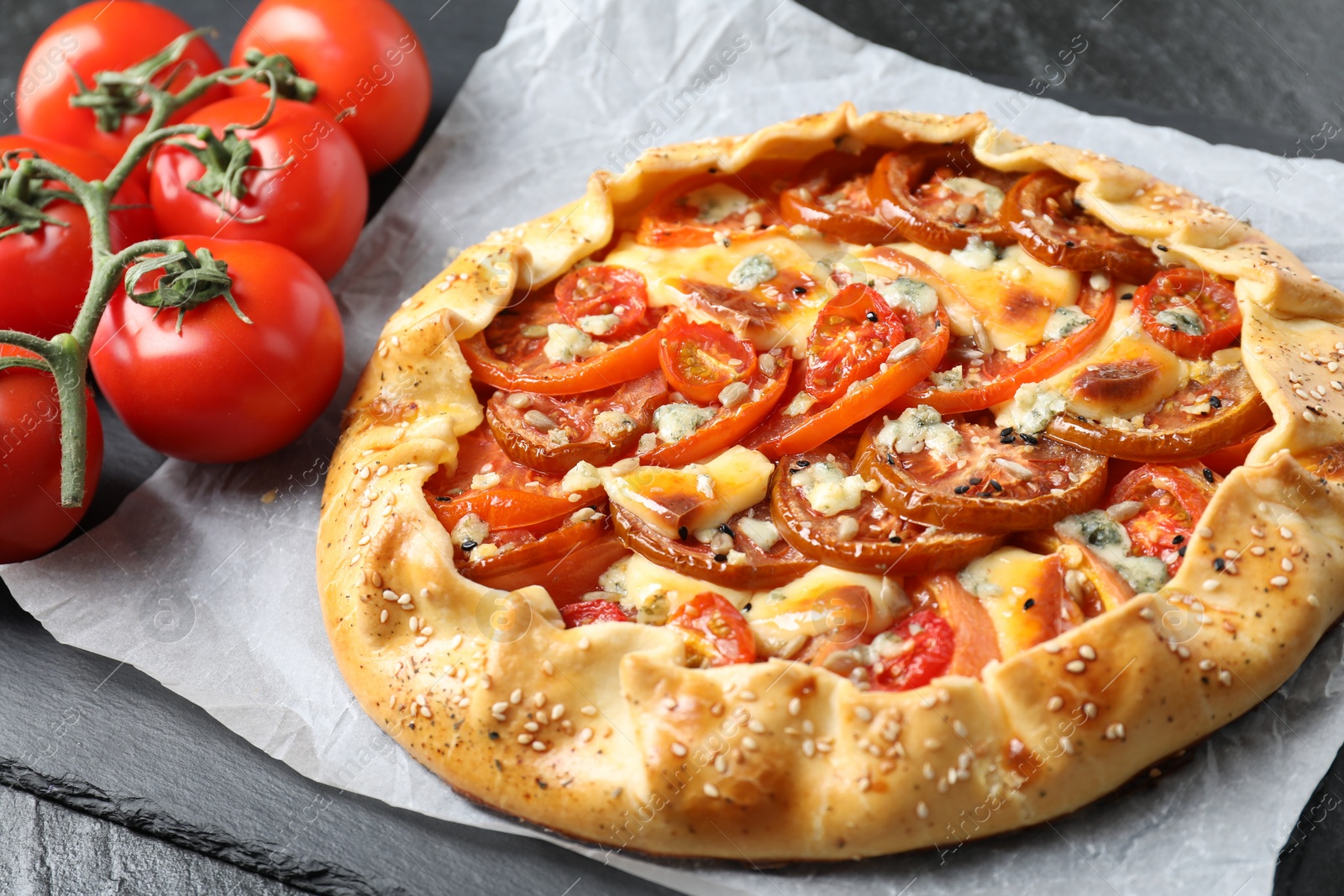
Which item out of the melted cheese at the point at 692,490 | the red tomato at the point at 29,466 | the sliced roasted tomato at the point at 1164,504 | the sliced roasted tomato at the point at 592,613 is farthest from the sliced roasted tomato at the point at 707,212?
the red tomato at the point at 29,466

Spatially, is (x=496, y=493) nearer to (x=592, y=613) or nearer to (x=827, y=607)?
(x=592, y=613)

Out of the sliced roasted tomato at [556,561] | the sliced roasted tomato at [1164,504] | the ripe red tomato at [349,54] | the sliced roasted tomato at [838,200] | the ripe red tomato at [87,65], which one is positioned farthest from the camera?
the ripe red tomato at [349,54]

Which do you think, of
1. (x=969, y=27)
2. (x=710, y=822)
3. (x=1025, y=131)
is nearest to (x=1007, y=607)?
(x=710, y=822)

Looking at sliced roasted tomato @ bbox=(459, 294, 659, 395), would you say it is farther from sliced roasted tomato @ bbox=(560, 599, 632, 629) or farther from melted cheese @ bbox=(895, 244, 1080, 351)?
melted cheese @ bbox=(895, 244, 1080, 351)

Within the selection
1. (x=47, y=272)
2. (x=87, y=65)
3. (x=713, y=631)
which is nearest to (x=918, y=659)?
(x=713, y=631)

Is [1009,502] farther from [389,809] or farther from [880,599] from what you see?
[389,809]

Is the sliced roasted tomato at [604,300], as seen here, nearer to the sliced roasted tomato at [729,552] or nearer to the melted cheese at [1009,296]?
the sliced roasted tomato at [729,552]

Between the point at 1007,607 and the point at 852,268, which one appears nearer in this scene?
the point at 1007,607
